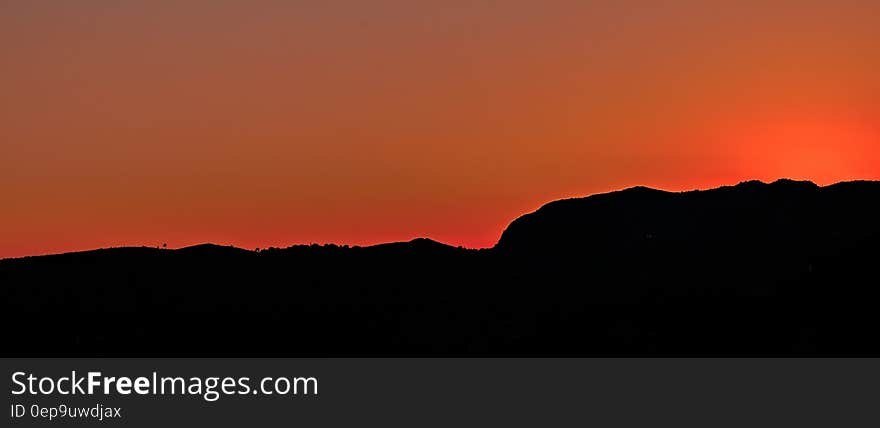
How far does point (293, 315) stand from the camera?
95.7 meters

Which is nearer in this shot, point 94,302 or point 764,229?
point 94,302

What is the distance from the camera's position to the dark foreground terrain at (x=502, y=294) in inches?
3556

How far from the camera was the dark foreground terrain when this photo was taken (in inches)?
3556

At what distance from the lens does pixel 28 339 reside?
301 feet

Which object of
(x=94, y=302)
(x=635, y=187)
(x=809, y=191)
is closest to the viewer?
(x=94, y=302)

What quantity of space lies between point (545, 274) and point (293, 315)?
1742 centimetres

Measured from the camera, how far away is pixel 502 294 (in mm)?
100250
